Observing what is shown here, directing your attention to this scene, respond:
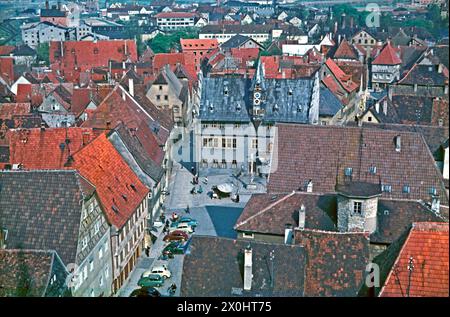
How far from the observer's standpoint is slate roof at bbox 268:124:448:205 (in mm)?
8750

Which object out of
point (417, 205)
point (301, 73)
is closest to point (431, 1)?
point (417, 205)

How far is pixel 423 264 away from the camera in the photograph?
4422mm

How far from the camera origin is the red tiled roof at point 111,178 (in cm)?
905

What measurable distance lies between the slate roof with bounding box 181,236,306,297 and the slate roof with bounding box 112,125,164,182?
476 cm

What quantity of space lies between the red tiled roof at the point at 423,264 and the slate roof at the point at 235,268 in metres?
1.00

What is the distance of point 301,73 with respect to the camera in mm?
22891

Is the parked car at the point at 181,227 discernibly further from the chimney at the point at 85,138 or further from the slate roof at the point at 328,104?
the slate roof at the point at 328,104

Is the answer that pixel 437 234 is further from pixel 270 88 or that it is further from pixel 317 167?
pixel 270 88

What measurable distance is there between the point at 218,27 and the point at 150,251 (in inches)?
1364

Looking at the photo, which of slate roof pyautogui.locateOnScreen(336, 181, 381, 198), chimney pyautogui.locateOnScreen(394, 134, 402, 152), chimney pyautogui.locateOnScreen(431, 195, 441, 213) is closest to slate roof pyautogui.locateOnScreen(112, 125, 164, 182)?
chimney pyautogui.locateOnScreen(394, 134, 402, 152)

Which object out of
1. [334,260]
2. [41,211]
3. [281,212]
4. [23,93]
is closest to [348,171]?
[281,212]

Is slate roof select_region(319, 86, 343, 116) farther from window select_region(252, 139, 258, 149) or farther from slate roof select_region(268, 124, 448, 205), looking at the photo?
slate roof select_region(268, 124, 448, 205)

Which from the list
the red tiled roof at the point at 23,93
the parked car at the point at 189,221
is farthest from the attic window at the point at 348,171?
the red tiled roof at the point at 23,93

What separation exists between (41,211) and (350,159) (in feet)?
16.5
